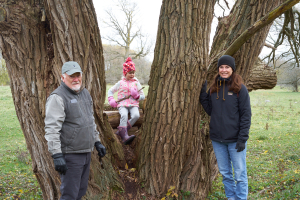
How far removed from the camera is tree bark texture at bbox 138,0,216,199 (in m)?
3.15

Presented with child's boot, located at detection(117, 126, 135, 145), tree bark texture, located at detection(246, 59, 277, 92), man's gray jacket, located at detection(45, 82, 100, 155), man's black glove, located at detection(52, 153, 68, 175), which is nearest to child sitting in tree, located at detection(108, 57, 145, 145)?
child's boot, located at detection(117, 126, 135, 145)

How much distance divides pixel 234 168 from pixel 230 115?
0.69m

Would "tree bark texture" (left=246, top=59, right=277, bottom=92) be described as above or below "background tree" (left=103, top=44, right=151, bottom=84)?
below

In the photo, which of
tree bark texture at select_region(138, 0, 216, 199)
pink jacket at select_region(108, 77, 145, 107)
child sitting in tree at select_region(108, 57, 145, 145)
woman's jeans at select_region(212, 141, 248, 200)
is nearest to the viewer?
woman's jeans at select_region(212, 141, 248, 200)

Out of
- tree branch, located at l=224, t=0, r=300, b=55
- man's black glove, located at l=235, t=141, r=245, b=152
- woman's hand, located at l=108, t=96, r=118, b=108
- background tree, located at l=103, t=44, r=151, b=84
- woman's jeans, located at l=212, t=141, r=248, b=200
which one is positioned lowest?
woman's jeans, located at l=212, t=141, r=248, b=200

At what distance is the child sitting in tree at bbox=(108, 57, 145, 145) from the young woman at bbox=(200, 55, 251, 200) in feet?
5.90

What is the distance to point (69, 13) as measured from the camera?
9.12ft

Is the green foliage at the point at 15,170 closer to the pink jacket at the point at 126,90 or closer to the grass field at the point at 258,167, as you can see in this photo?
the grass field at the point at 258,167

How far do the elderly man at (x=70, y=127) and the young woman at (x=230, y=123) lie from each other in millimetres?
1658

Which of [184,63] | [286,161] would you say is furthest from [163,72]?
[286,161]

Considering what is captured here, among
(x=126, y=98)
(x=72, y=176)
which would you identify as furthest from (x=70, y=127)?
(x=126, y=98)

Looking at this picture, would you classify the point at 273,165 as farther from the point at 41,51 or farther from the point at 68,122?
the point at 41,51

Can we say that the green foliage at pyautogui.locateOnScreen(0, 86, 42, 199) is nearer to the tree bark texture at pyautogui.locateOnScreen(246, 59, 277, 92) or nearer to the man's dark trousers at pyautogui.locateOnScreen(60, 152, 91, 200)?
the man's dark trousers at pyautogui.locateOnScreen(60, 152, 91, 200)

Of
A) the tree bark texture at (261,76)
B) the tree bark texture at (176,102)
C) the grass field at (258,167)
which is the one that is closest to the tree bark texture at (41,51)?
the tree bark texture at (176,102)
